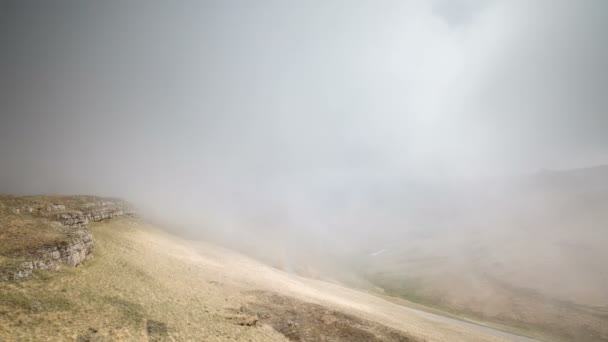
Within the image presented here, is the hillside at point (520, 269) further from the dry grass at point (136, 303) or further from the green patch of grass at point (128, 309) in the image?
the green patch of grass at point (128, 309)

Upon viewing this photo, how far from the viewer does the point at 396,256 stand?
148750mm

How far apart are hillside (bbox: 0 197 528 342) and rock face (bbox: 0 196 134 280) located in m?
0.59

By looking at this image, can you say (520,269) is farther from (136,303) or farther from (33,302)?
(33,302)

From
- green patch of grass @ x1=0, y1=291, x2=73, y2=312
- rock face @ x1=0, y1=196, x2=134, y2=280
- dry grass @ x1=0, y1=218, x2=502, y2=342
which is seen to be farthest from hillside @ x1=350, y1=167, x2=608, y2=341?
rock face @ x1=0, y1=196, x2=134, y2=280

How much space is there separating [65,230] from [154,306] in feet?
54.2

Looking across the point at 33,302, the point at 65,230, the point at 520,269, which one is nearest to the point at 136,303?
the point at 33,302

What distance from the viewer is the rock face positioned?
2538 centimetres

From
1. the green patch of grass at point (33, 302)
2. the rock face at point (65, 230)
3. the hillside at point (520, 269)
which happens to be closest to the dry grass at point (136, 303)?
the green patch of grass at point (33, 302)

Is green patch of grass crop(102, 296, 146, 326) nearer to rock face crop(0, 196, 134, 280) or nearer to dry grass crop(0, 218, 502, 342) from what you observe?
dry grass crop(0, 218, 502, 342)

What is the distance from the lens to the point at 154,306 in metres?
27.1

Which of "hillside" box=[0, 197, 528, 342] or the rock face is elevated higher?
the rock face

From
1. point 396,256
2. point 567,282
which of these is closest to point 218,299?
point 567,282

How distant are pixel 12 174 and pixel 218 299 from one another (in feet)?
794

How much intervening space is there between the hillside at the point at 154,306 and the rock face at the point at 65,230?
0.59m
